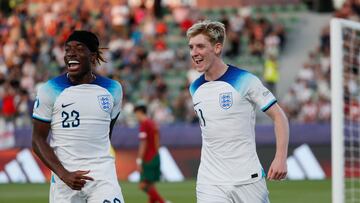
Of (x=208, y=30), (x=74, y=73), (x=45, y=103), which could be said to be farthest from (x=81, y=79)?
(x=208, y=30)

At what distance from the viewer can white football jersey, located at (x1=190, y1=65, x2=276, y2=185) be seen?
8.82m

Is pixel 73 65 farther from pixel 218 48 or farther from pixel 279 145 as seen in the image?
pixel 279 145

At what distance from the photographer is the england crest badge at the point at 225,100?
29.0ft

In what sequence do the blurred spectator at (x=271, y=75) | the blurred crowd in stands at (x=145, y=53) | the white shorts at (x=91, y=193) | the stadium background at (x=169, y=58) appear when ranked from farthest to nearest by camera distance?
the blurred spectator at (x=271, y=75), the blurred crowd in stands at (x=145, y=53), the stadium background at (x=169, y=58), the white shorts at (x=91, y=193)

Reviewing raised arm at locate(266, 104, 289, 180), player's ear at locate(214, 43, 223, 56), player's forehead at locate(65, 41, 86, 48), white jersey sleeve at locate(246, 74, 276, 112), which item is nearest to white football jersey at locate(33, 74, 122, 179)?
player's forehead at locate(65, 41, 86, 48)

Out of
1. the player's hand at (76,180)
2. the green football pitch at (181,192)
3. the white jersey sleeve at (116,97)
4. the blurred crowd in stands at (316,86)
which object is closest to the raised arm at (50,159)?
the player's hand at (76,180)

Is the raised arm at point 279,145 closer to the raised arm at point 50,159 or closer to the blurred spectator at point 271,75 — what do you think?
the raised arm at point 50,159

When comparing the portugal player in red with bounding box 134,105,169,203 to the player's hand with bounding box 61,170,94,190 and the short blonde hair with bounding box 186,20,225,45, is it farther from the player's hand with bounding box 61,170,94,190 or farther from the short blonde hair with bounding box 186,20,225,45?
the player's hand with bounding box 61,170,94,190

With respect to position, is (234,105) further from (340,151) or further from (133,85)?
(133,85)

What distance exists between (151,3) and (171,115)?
357 inches

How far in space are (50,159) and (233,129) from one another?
1.56m

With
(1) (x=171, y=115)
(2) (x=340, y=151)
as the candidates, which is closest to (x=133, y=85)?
(1) (x=171, y=115)

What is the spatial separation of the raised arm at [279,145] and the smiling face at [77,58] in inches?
62.8

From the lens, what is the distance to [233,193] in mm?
8797
